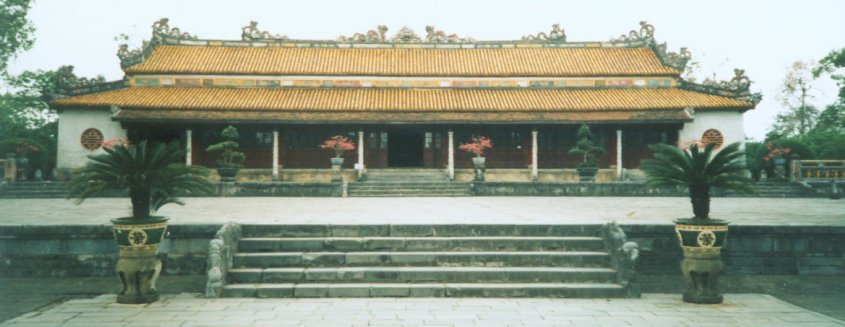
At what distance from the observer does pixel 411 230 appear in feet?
26.6

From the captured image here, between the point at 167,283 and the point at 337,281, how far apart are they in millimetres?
2471

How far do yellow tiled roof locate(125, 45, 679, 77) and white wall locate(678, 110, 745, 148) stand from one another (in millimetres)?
2633

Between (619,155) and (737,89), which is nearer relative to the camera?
(619,155)

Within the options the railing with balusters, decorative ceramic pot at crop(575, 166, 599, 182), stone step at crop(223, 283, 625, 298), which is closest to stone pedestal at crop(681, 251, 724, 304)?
stone step at crop(223, 283, 625, 298)

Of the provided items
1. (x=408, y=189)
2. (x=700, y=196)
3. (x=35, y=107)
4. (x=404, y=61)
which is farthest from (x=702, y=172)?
(x=35, y=107)

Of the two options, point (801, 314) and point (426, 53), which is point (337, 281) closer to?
point (801, 314)

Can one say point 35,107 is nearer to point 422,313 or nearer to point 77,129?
point 77,129

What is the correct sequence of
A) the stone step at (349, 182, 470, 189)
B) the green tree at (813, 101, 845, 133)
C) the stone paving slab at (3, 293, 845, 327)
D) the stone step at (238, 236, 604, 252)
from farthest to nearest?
1. the green tree at (813, 101, 845, 133)
2. the stone step at (349, 182, 470, 189)
3. the stone step at (238, 236, 604, 252)
4. the stone paving slab at (3, 293, 845, 327)

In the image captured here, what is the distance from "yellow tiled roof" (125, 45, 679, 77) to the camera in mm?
26094

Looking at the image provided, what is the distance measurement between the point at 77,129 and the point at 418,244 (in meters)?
22.0

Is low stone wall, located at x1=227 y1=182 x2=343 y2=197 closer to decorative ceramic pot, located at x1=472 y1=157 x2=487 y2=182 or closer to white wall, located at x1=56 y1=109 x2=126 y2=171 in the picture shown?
decorative ceramic pot, located at x1=472 y1=157 x2=487 y2=182

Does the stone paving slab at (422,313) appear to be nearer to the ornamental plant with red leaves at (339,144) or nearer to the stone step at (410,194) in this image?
the stone step at (410,194)

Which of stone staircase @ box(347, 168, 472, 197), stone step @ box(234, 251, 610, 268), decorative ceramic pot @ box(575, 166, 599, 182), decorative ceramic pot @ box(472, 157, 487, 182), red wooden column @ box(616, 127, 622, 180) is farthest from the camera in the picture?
red wooden column @ box(616, 127, 622, 180)

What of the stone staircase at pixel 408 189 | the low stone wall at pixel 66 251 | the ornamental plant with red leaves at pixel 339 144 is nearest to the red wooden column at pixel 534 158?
the stone staircase at pixel 408 189
